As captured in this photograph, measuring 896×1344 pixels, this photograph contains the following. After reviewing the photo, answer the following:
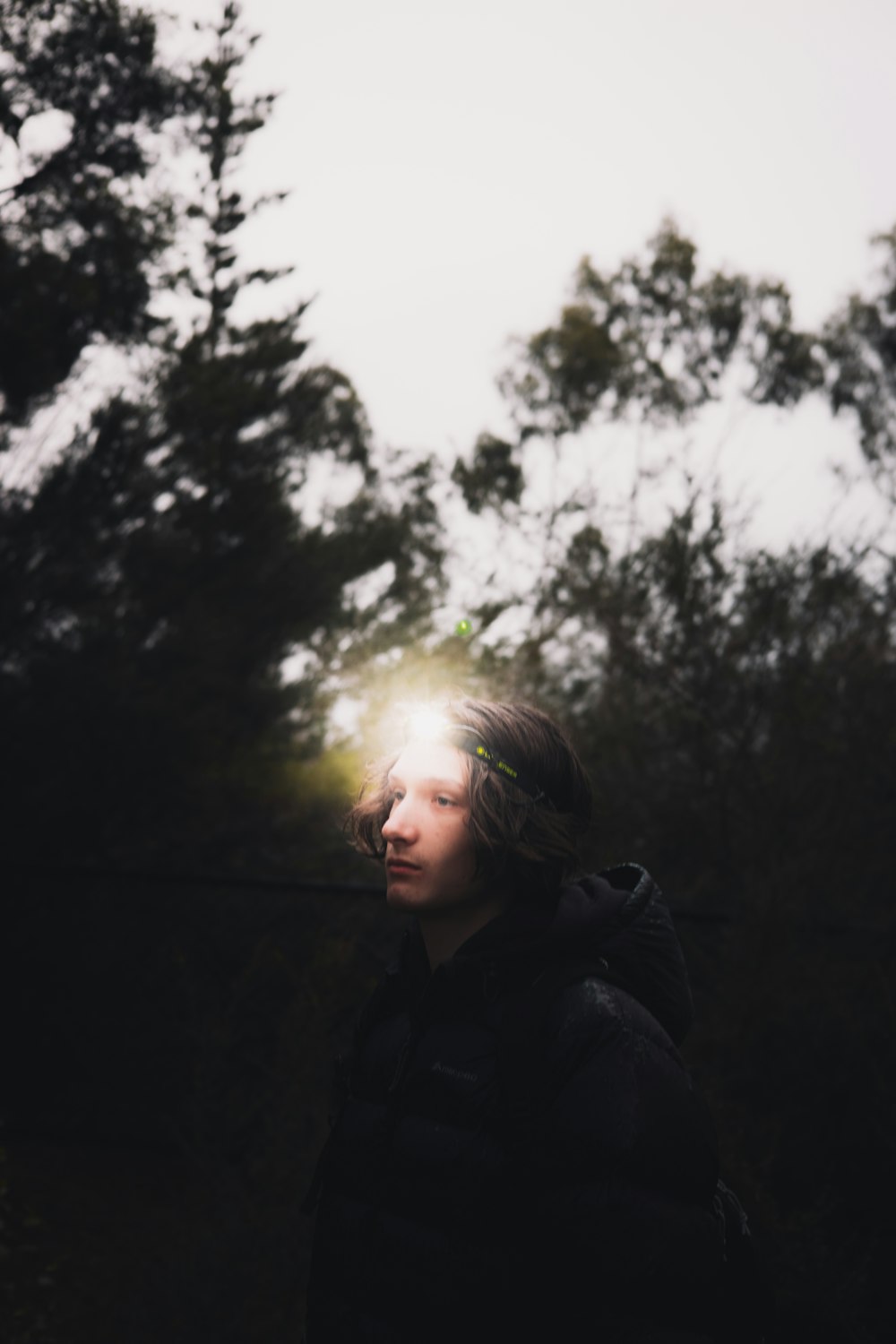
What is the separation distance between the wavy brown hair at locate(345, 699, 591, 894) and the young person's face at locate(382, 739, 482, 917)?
0.02 m

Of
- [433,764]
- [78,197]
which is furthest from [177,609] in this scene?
[433,764]

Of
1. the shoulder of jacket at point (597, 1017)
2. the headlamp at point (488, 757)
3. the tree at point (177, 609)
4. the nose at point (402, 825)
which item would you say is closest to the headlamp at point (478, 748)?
the headlamp at point (488, 757)

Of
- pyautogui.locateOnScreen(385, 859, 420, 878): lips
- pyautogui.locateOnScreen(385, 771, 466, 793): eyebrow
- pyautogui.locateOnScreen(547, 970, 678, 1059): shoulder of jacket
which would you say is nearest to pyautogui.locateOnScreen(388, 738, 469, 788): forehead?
pyautogui.locateOnScreen(385, 771, 466, 793): eyebrow

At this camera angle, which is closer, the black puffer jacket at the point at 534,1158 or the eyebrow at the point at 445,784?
the black puffer jacket at the point at 534,1158

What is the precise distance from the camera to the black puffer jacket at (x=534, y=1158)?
1080 millimetres

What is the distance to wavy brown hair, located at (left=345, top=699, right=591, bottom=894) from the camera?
1405mm

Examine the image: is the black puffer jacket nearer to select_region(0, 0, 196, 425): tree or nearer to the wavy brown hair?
the wavy brown hair

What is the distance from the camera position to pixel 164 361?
994cm

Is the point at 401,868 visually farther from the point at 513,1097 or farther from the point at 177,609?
the point at 177,609

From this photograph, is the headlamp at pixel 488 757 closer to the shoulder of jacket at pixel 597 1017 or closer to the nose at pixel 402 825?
the nose at pixel 402 825

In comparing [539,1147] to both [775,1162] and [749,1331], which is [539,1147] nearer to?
[749,1331]

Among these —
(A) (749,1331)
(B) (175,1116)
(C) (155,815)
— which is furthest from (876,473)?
(A) (749,1331)

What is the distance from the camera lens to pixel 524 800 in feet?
4.75

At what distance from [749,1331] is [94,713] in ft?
26.7
